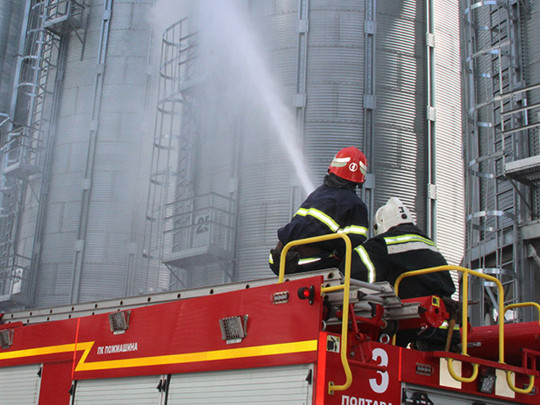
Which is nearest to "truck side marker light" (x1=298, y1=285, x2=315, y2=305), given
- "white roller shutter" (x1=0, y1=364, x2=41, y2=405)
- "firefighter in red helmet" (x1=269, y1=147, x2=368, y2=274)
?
"firefighter in red helmet" (x1=269, y1=147, x2=368, y2=274)

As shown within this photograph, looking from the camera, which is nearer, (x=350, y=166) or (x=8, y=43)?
(x=350, y=166)

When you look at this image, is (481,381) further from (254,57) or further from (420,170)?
(254,57)

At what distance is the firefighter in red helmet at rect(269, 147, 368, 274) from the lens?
19.0 feet

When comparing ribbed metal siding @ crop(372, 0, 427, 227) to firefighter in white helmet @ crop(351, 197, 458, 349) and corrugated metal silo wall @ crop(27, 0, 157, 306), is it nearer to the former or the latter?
corrugated metal silo wall @ crop(27, 0, 157, 306)

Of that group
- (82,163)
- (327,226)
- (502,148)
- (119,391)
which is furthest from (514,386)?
(82,163)

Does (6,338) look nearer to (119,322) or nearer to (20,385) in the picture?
(20,385)

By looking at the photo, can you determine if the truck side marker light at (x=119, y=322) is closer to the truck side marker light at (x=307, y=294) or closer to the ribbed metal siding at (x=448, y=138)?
the truck side marker light at (x=307, y=294)

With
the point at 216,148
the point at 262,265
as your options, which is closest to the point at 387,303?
the point at 262,265

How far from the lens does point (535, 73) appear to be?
13.0 m

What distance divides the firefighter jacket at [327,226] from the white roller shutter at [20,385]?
234 cm

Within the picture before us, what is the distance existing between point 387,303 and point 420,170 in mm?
11197

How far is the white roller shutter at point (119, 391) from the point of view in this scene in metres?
5.49

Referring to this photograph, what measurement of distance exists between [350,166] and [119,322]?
2.14 meters

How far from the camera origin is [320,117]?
619 inches
